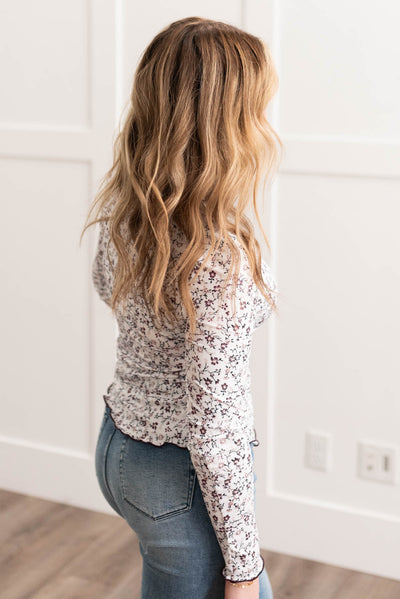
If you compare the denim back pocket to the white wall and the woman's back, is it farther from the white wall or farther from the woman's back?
the white wall

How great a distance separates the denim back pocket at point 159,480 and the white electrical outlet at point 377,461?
4.00 ft

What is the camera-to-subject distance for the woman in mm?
1019

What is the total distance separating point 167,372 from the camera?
1.13m

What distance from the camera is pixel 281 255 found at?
2.22 meters

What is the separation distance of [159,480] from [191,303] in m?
0.28

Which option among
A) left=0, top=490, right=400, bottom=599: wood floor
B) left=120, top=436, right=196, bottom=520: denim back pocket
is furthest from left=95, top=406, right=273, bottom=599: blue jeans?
left=0, top=490, right=400, bottom=599: wood floor

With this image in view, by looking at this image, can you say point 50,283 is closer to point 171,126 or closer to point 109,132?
point 109,132

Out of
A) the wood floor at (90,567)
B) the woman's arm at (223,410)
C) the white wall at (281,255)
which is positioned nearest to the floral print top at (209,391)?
the woman's arm at (223,410)

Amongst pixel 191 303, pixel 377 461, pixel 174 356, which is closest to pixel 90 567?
pixel 377 461

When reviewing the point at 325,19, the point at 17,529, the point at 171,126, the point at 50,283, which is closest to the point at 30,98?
the point at 50,283

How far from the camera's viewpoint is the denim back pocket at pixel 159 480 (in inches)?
43.8

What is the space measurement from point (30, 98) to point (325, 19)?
40.1 inches

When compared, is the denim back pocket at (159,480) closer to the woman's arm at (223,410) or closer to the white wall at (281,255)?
the woman's arm at (223,410)

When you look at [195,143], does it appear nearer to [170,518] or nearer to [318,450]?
[170,518]
